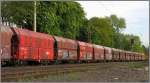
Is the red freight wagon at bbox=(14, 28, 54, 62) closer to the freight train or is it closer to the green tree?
the freight train

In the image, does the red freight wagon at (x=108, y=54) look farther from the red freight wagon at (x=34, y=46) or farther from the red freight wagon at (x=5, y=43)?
the red freight wagon at (x=5, y=43)

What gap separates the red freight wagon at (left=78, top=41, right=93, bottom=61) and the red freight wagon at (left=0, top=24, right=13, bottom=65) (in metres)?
22.4

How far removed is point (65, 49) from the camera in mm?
42156

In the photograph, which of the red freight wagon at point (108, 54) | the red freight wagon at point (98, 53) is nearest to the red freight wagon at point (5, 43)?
the red freight wagon at point (98, 53)

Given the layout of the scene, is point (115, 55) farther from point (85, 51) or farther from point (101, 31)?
point (101, 31)

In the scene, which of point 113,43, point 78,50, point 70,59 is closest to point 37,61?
point 70,59

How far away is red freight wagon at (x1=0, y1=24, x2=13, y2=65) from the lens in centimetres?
2478

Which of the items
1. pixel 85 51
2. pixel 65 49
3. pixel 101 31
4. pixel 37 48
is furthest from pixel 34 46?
pixel 101 31

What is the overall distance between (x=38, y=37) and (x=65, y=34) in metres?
43.8

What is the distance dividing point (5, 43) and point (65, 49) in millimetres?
16911

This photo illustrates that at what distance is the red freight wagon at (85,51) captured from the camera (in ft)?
161

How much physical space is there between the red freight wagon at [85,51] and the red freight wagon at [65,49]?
6.12 ft

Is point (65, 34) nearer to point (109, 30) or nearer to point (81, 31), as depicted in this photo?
point (81, 31)

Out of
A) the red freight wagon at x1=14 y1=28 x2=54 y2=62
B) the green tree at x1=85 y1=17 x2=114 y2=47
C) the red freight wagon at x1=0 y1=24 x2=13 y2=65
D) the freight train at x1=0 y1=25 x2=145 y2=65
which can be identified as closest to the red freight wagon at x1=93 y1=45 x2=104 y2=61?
the freight train at x1=0 y1=25 x2=145 y2=65
